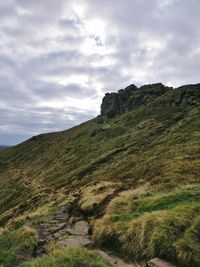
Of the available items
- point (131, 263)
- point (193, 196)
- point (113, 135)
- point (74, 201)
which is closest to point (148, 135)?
point (113, 135)

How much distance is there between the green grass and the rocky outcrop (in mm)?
87606

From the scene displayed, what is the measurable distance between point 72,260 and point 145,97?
123590mm

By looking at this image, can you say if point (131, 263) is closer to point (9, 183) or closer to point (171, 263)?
point (171, 263)

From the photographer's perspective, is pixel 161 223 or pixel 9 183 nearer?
pixel 161 223

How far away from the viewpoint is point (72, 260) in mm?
11938

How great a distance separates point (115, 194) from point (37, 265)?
10876 mm

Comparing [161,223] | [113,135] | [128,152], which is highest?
[113,135]

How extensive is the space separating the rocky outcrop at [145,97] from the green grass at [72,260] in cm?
8761

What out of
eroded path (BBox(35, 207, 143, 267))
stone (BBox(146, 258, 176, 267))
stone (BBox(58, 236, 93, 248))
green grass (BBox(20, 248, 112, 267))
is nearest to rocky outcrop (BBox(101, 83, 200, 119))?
eroded path (BBox(35, 207, 143, 267))

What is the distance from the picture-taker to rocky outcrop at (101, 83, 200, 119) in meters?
103

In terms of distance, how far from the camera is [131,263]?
43.4 ft

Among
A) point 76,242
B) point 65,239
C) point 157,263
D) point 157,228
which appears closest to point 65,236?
point 65,239

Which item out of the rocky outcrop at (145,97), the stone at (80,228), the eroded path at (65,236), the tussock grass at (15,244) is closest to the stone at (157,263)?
the eroded path at (65,236)

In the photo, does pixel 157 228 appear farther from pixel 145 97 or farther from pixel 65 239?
pixel 145 97
